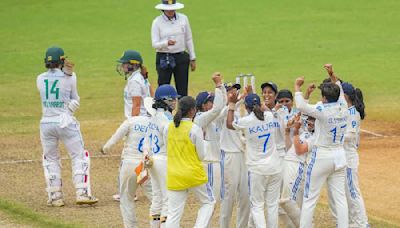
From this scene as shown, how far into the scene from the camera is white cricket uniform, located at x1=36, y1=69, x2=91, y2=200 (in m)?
17.2

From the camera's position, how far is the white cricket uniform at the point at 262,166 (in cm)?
1441

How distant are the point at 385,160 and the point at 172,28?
456 cm

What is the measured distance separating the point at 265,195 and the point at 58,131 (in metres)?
4.06

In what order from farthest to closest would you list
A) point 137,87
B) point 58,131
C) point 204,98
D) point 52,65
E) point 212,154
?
point 58,131 → point 52,65 → point 137,87 → point 212,154 → point 204,98

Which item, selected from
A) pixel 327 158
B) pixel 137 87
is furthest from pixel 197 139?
pixel 137 87

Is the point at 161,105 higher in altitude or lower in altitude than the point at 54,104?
higher

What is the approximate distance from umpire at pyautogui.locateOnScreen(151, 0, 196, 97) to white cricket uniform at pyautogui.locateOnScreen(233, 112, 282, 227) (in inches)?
208

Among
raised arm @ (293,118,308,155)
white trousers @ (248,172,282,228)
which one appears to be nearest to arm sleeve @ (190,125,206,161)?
white trousers @ (248,172,282,228)

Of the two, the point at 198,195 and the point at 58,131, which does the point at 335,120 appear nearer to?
the point at 198,195

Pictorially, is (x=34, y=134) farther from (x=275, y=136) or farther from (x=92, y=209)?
(x=275, y=136)

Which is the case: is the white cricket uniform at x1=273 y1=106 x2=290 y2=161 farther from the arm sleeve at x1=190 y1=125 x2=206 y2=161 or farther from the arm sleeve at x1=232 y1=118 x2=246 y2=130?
the arm sleeve at x1=190 y1=125 x2=206 y2=161

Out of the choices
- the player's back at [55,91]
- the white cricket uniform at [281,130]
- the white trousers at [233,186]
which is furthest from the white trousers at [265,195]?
the player's back at [55,91]

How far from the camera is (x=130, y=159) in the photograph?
15398 millimetres

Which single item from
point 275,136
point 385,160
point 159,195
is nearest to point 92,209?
point 159,195
